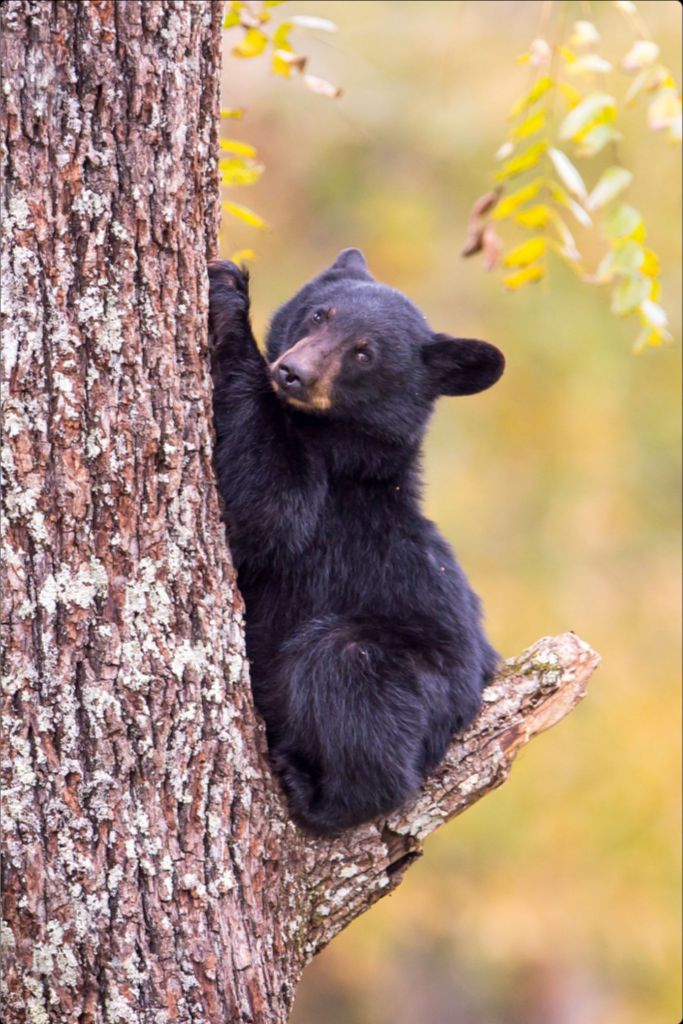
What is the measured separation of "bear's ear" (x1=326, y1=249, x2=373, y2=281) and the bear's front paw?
3.56 feet

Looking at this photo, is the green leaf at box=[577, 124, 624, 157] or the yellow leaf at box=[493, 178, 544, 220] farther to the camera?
the yellow leaf at box=[493, 178, 544, 220]

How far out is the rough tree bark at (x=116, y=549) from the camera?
99.1 inches

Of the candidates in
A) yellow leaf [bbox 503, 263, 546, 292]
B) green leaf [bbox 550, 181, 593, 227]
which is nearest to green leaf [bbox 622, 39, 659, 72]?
green leaf [bbox 550, 181, 593, 227]

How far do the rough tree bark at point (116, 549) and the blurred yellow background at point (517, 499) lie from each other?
20.7ft

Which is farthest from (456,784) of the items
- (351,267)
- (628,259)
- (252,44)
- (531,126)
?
(252,44)

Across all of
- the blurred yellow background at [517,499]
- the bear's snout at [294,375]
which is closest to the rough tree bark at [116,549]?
the bear's snout at [294,375]

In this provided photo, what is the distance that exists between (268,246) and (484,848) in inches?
224

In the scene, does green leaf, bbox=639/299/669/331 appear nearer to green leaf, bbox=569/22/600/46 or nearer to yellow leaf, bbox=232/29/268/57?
green leaf, bbox=569/22/600/46

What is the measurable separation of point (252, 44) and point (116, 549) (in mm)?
2015

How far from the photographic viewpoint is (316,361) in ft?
11.7

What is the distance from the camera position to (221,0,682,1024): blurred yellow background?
8.91m

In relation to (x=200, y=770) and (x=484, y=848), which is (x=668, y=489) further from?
(x=200, y=770)

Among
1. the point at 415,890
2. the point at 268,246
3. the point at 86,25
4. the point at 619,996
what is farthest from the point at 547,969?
the point at 86,25

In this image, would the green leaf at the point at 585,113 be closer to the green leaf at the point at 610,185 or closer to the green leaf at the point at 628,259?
the green leaf at the point at 610,185
